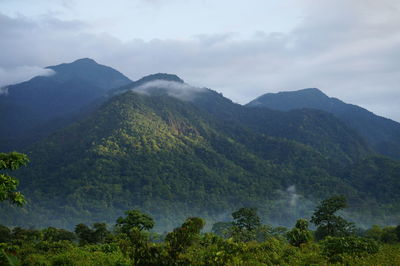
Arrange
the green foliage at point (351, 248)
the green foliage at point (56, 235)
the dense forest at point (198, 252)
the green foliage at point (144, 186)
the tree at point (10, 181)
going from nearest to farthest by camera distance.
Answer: the dense forest at point (198, 252) → the tree at point (10, 181) → the green foliage at point (351, 248) → the green foliage at point (56, 235) → the green foliage at point (144, 186)

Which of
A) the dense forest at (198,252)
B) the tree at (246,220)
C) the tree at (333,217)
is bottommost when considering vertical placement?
the tree at (246,220)

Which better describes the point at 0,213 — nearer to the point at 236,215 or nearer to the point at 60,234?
the point at 60,234

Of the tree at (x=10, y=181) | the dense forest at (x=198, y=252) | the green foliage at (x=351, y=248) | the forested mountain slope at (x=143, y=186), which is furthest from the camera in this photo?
the forested mountain slope at (x=143, y=186)

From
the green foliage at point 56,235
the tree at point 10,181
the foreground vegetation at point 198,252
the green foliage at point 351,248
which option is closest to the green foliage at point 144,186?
the green foliage at point 56,235

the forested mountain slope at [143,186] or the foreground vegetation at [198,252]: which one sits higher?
the foreground vegetation at [198,252]

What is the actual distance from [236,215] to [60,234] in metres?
27.4

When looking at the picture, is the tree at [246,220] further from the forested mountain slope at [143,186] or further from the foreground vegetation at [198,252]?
the forested mountain slope at [143,186]

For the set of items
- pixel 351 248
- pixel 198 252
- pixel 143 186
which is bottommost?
pixel 143 186

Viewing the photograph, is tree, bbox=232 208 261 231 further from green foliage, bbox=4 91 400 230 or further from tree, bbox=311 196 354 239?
green foliage, bbox=4 91 400 230

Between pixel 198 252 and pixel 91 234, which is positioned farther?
pixel 91 234

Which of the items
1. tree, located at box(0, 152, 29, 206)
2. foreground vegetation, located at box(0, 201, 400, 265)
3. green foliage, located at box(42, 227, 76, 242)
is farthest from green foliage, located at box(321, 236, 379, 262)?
green foliage, located at box(42, 227, 76, 242)

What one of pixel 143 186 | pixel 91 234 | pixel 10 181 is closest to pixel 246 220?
pixel 91 234

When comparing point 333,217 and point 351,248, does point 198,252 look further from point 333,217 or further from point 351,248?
point 333,217

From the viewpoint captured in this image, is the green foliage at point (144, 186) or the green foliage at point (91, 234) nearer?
the green foliage at point (91, 234)
